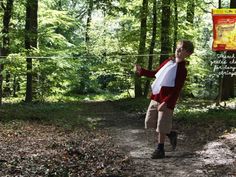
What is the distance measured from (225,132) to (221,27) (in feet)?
14.2

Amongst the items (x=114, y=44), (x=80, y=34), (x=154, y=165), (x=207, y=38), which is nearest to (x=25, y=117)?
(x=154, y=165)

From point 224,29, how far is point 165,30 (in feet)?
24.1

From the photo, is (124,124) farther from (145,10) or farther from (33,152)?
(145,10)

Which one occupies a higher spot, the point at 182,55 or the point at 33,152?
the point at 182,55

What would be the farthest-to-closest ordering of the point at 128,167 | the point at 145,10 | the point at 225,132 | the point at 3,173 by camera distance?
1. the point at 145,10
2. the point at 225,132
3. the point at 128,167
4. the point at 3,173

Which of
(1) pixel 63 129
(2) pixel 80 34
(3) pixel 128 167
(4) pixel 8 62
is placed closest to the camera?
(3) pixel 128 167

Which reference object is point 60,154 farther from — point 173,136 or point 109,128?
point 109,128

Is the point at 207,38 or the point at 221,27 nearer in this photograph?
the point at 221,27

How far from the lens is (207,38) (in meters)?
45.8

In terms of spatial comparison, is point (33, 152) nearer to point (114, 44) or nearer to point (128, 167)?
point (128, 167)

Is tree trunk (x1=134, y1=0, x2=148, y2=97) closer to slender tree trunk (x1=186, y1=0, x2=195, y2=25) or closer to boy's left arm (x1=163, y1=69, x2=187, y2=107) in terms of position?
slender tree trunk (x1=186, y1=0, x2=195, y2=25)

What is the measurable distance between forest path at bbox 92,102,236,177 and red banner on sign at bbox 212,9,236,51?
9.53 feet

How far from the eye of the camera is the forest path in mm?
5938

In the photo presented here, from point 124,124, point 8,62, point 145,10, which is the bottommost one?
point 124,124
